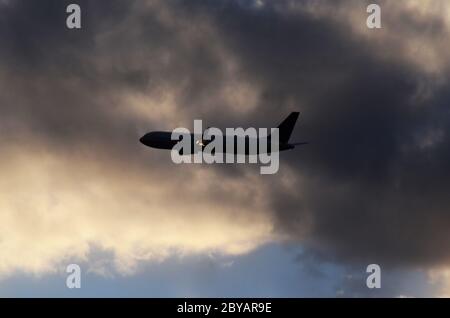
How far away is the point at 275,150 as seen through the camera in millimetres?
191625
